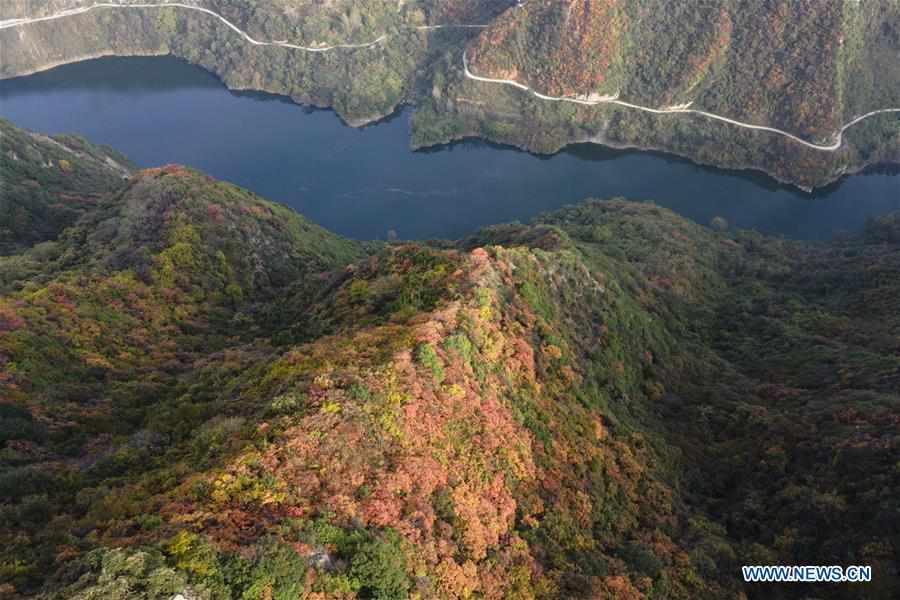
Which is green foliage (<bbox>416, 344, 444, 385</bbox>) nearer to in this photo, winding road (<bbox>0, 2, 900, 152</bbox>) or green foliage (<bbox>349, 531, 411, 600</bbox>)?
green foliage (<bbox>349, 531, 411, 600</bbox>)

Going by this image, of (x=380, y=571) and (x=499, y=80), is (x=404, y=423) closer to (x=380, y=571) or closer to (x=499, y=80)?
(x=380, y=571)

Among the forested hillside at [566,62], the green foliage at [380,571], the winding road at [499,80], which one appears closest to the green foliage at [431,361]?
the green foliage at [380,571]

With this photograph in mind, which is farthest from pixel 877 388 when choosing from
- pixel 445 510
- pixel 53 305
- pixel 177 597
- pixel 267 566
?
pixel 53 305

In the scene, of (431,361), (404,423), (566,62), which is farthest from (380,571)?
→ (566,62)

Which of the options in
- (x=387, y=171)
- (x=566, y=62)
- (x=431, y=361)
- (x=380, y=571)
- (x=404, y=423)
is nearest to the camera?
(x=380, y=571)

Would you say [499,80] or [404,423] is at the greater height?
[499,80]

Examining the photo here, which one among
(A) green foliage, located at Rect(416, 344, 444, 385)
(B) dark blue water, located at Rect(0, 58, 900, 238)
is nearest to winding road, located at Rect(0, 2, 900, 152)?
(B) dark blue water, located at Rect(0, 58, 900, 238)
